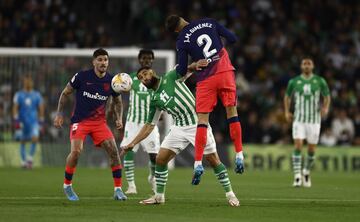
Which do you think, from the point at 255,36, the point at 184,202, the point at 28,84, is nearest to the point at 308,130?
the point at 184,202

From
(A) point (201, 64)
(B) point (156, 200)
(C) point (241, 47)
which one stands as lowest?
(B) point (156, 200)

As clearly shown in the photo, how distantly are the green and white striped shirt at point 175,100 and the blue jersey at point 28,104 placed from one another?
12.8 meters

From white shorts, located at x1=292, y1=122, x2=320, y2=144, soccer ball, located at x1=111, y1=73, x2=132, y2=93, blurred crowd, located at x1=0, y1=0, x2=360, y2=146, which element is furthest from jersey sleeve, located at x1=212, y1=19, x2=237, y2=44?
blurred crowd, located at x1=0, y1=0, x2=360, y2=146

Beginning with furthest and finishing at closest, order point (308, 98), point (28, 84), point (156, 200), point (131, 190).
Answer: point (28, 84) < point (308, 98) < point (131, 190) < point (156, 200)

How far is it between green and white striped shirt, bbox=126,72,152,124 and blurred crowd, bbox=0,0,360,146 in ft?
39.7

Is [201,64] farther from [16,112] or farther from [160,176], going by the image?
[16,112]

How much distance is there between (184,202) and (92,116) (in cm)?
201

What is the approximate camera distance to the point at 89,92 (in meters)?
14.7

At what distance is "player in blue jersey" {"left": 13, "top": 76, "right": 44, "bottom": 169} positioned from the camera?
25.7m

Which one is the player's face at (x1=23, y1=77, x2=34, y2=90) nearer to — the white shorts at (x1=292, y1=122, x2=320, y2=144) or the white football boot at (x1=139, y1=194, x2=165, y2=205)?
the white shorts at (x1=292, y1=122, x2=320, y2=144)

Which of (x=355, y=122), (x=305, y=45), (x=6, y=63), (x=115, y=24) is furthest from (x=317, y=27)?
(x=6, y=63)

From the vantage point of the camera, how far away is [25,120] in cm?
2611

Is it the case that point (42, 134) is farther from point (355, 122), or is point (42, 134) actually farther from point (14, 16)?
point (355, 122)

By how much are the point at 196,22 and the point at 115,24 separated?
20355 mm
